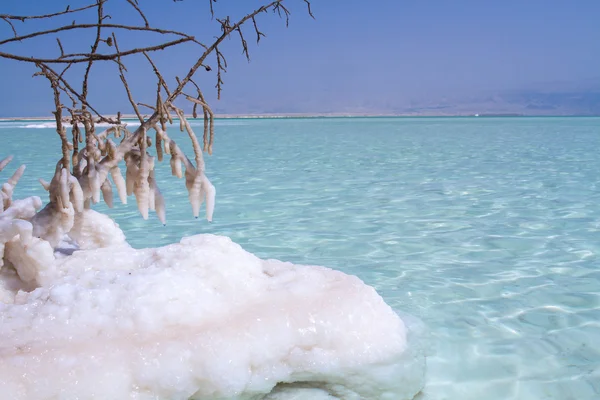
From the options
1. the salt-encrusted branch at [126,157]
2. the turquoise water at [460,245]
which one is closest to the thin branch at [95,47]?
the salt-encrusted branch at [126,157]

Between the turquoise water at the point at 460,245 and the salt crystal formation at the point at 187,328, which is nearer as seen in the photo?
the salt crystal formation at the point at 187,328

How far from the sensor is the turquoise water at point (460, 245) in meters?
3.21

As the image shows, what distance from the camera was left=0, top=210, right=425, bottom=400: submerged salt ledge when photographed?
236 centimetres

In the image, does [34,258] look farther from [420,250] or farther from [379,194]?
[379,194]

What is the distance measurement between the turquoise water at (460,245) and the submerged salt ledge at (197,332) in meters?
0.45

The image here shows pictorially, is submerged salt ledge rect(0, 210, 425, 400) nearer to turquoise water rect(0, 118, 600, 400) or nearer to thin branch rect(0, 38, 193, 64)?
turquoise water rect(0, 118, 600, 400)

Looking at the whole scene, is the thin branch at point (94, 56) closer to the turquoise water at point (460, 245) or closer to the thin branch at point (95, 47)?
the thin branch at point (95, 47)

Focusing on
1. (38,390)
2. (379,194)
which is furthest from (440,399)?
(379,194)

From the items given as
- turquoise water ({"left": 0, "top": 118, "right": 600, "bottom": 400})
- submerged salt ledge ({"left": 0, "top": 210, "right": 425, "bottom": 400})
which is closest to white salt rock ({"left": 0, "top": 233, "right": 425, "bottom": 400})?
submerged salt ledge ({"left": 0, "top": 210, "right": 425, "bottom": 400})

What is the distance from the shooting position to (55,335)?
251 centimetres

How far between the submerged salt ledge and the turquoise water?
1.48 feet

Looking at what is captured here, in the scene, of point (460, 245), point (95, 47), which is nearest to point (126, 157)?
point (95, 47)

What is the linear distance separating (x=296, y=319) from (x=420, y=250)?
2.86 meters

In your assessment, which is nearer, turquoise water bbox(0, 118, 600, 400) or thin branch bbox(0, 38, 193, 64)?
thin branch bbox(0, 38, 193, 64)
